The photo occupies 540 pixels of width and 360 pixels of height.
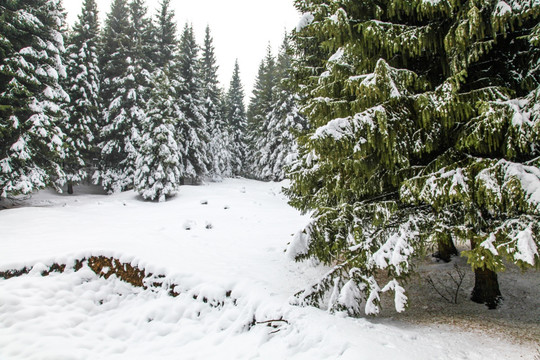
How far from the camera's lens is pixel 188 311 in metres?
5.76

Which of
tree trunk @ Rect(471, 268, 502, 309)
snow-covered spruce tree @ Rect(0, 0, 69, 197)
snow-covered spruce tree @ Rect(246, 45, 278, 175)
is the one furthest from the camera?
snow-covered spruce tree @ Rect(246, 45, 278, 175)

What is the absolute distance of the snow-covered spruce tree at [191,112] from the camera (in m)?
26.1

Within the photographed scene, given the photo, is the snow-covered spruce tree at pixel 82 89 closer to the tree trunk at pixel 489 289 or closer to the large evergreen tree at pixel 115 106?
the large evergreen tree at pixel 115 106

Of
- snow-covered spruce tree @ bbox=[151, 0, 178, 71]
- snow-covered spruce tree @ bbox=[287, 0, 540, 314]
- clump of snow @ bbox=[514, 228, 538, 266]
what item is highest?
snow-covered spruce tree @ bbox=[151, 0, 178, 71]

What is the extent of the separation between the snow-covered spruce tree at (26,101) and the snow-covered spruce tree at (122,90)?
630cm

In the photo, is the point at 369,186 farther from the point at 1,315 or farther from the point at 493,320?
the point at 1,315

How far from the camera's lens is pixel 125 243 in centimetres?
833

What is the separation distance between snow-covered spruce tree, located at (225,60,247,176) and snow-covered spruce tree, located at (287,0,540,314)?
34827 mm

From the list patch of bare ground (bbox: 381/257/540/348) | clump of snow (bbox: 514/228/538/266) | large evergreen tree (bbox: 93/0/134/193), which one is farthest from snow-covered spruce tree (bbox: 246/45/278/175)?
clump of snow (bbox: 514/228/538/266)

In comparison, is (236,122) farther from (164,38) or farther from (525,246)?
(525,246)

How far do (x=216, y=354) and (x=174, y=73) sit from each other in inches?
957

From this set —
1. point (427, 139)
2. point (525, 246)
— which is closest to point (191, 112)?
point (427, 139)

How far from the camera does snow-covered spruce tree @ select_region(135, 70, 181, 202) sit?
19047 mm

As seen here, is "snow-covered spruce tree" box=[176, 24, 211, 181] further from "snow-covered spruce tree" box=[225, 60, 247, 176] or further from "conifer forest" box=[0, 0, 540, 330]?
"conifer forest" box=[0, 0, 540, 330]
